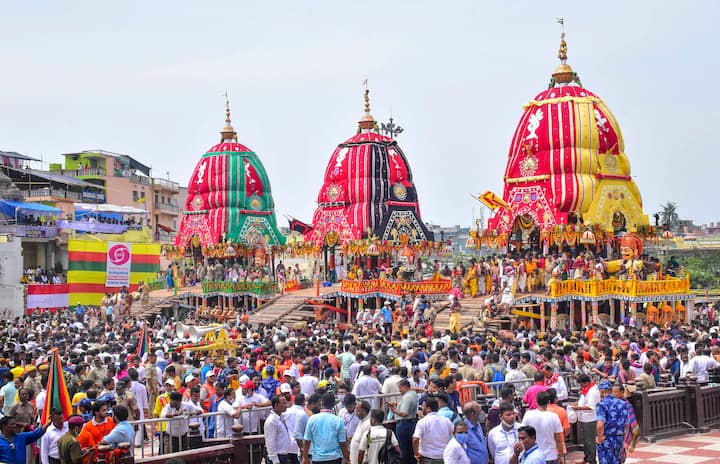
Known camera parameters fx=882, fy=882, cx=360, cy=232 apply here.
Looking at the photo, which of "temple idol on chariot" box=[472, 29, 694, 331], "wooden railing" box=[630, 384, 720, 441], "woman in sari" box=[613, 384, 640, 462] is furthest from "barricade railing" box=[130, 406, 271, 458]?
"temple idol on chariot" box=[472, 29, 694, 331]

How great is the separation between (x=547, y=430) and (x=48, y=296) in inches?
1462

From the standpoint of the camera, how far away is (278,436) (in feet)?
32.9

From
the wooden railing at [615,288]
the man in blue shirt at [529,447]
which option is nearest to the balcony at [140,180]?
the wooden railing at [615,288]

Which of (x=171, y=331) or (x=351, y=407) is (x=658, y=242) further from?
(x=351, y=407)

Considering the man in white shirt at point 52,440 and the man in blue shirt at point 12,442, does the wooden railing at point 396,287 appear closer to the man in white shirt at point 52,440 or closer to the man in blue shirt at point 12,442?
the man in white shirt at point 52,440

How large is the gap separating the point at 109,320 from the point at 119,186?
3030cm

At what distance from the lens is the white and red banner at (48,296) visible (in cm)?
4116

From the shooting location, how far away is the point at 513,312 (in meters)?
29.3

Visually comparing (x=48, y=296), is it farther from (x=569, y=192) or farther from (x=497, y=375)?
(x=497, y=375)

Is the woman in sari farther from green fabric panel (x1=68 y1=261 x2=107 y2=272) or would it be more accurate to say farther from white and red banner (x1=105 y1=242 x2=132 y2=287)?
white and red banner (x1=105 y1=242 x2=132 y2=287)

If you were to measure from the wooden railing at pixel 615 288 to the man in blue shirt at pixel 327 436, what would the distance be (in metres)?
20.4

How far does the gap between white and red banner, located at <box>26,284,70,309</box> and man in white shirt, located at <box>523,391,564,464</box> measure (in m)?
36.2

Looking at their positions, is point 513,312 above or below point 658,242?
below

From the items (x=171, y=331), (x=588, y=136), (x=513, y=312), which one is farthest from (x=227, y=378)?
(x=588, y=136)
